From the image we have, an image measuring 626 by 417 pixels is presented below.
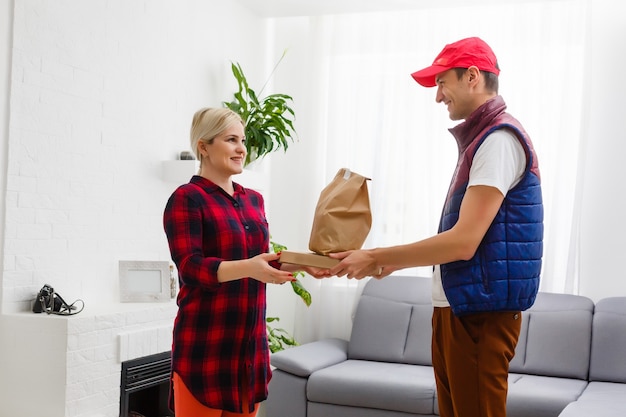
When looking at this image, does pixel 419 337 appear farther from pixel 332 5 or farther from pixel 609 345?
pixel 332 5

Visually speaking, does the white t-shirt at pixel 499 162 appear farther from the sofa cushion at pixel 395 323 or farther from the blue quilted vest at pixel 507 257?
the sofa cushion at pixel 395 323

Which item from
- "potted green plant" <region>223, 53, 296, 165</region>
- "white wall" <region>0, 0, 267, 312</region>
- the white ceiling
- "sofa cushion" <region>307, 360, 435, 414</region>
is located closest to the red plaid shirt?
"white wall" <region>0, 0, 267, 312</region>

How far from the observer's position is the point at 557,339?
436 cm

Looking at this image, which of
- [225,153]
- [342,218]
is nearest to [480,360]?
[342,218]

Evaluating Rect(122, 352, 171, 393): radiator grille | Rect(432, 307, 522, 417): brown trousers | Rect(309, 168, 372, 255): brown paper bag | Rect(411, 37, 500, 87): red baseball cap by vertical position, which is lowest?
Rect(122, 352, 171, 393): radiator grille

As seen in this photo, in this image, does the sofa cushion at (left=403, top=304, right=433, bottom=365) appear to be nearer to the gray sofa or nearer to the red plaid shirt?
the gray sofa

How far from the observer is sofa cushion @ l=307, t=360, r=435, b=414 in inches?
157

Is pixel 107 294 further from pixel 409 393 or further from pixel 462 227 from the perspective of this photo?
pixel 462 227

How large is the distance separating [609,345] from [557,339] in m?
0.28

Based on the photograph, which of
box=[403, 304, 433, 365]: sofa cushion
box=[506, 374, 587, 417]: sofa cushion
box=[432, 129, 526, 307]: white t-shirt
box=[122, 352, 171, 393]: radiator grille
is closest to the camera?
box=[432, 129, 526, 307]: white t-shirt

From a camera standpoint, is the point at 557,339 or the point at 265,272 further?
the point at 557,339

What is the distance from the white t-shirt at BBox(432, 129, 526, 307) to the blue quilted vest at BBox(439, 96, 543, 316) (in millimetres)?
15

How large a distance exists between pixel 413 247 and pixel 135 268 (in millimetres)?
2225

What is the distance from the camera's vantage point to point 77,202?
3.59 metres
